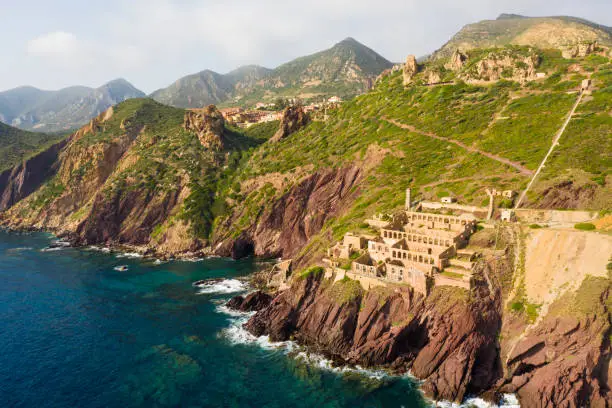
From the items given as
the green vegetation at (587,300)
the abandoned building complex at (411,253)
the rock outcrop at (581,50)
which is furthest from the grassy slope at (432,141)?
the green vegetation at (587,300)

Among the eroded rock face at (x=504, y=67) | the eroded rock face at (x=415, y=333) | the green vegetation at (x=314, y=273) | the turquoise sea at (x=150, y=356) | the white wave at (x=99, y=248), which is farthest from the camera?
the eroded rock face at (x=504, y=67)

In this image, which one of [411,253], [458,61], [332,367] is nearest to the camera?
[332,367]

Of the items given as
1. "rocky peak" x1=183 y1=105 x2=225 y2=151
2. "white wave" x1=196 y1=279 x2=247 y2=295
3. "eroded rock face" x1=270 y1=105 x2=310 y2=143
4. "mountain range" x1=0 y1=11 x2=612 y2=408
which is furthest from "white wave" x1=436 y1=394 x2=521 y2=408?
"rocky peak" x1=183 y1=105 x2=225 y2=151

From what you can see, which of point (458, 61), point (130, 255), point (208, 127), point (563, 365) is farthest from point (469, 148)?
point (208, 127)

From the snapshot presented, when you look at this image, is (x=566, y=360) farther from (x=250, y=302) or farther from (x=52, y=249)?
(x=52, y=249)

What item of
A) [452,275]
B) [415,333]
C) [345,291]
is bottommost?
[415,333]

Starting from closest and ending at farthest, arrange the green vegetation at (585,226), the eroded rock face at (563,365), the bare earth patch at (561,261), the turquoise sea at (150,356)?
the eroded rock face at (563,365), the turquoise sea at (150,356), the bare earth patch at (561,261), the green vegetation at (585,226)

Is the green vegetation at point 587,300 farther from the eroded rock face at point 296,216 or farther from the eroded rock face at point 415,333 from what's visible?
the eroded rock face at point 296,216
